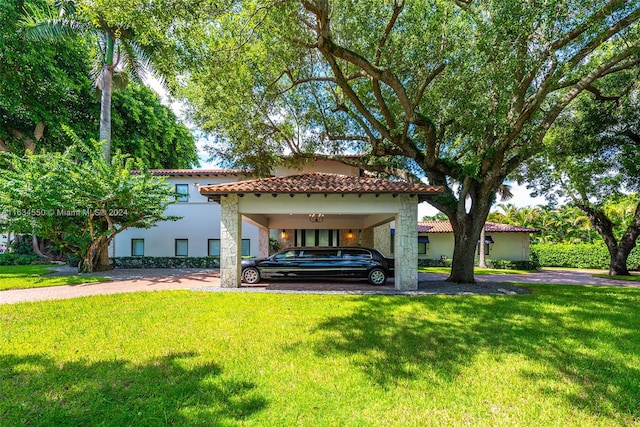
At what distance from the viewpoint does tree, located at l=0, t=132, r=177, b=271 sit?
12.3 meters

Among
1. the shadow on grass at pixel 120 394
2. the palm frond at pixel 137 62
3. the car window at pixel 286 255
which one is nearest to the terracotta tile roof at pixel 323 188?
the car window at pixel 286 255

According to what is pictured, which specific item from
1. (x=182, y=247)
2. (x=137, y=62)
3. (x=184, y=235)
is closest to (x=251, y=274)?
(x=184, y=235)

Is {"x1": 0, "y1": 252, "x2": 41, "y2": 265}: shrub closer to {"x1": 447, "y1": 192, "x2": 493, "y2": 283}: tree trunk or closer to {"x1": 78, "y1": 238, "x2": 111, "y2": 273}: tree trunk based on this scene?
{"x1": 78, "y1": 238, "x2": 111, "y2": 273}: tree trunk

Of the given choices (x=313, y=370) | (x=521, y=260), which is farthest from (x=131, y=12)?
(x=521, y=260)

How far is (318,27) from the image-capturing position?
295 inches

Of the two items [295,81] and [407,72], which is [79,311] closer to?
[295,81]

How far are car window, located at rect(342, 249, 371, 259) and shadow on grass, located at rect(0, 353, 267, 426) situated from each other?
26.6 ft

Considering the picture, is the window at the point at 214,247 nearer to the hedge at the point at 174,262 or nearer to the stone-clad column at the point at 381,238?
the hedge at the point at 174,262

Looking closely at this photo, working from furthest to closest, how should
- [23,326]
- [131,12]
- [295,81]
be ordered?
1. [295,81]
2. [131,12]
3. [23,326]

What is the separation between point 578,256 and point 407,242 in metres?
23.4

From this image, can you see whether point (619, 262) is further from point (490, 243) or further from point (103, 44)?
point (103, 44)

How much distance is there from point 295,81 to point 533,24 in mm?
7149

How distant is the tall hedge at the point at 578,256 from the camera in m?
22.8

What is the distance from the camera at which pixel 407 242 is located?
10.5 meters
